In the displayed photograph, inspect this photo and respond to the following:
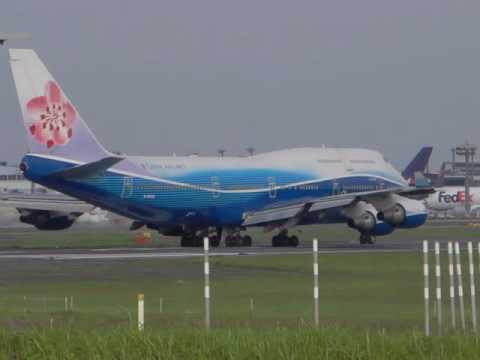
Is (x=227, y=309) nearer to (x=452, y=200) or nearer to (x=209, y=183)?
(x=209, y=183)

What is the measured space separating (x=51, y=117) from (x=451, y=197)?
105 meters

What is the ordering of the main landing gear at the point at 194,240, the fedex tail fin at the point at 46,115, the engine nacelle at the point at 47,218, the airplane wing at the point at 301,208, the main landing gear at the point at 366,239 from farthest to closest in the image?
the engine nacelle at the point at 47,218 → the main landing gear at the point at 194,240 → the main landing gear at the point at 366,239 → the airplane wing at the point at 301,208 → the fedex tail fin at the point at 46,115

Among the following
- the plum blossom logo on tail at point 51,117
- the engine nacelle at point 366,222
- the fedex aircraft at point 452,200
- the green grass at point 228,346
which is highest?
the fedex aircraft at point 452,200

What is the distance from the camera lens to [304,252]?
51.0 meters

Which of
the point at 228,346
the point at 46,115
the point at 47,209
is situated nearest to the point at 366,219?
the point at 47,209

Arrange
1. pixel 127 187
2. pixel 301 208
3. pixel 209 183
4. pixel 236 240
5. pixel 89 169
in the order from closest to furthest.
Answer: pixel 89 169 < pixel 127 187 < pixel 209 183 < pixel 301 208 < pixel 236 240

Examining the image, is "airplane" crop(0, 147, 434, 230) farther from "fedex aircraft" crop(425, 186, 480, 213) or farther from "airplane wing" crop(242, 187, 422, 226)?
"fedex aircraft" crop(425, 186, 480, 213)

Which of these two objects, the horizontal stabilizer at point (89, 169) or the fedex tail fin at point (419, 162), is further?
the fedex tail fin at point (419, 162)

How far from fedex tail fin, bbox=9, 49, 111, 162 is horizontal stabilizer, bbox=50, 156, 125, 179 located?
1.87 ft

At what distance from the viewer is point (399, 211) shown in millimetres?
58812

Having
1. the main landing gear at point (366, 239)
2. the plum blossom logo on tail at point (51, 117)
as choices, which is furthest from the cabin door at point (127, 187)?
the main landing gear at point (366, 239)

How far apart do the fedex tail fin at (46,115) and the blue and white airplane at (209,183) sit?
0.04 meters

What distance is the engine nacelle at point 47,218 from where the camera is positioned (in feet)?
202

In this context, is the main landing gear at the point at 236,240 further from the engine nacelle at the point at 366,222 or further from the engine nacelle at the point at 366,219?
the engine nacelle at the point at 366,222
